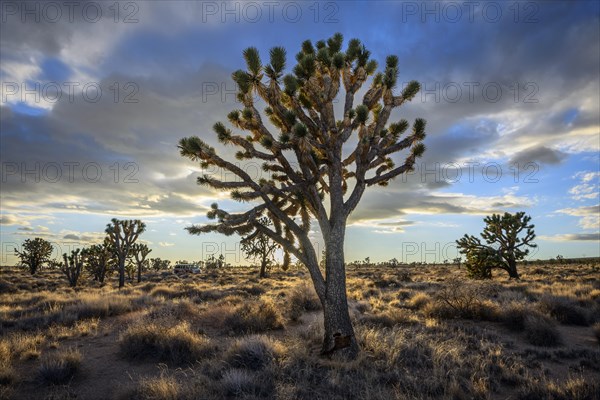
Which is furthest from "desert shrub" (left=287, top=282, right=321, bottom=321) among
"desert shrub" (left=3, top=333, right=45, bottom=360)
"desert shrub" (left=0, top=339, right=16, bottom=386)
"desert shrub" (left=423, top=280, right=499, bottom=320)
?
"desert shrub" (left=0, top=339, right=16, bottom=386)

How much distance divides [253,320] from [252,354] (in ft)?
12.4

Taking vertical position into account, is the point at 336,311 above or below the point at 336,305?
below

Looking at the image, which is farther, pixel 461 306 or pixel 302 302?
pixel 302 302

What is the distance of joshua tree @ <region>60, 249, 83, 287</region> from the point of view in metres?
28.2

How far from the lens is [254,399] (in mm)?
5543

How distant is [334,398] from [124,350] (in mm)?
5892

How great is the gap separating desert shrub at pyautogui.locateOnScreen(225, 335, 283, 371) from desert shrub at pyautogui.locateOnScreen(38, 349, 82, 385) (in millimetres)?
3251

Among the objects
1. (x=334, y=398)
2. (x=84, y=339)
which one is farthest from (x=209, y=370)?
(x=84, y=339)

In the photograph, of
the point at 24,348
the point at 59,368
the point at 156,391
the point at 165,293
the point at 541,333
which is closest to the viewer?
the point at 156,391

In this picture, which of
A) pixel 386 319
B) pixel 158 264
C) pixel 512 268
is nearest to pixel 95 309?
pixel 386 319

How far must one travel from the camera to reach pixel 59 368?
691 cm

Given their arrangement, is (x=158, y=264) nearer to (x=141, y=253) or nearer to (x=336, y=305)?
(x=141, y=253)

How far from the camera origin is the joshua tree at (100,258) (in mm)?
32562

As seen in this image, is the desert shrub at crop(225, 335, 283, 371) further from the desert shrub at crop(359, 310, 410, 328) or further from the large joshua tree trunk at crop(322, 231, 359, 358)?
the desert shrub at crop(359, 310, 410, 328)
